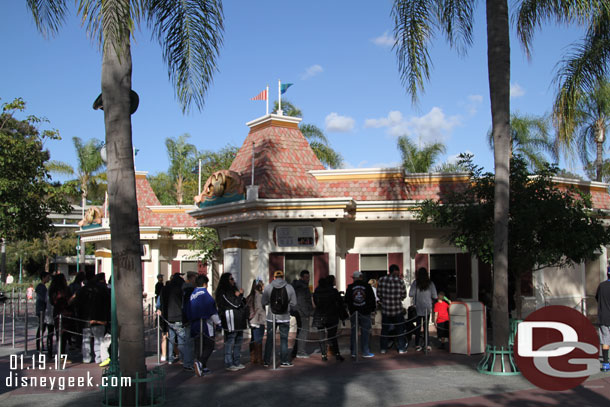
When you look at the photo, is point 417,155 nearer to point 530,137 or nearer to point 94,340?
point 530,137

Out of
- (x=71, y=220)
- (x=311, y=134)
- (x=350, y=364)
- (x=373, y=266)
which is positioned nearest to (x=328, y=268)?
(x=373, y=266)

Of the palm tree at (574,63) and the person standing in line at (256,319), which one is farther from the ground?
the palm tree at (574,63)

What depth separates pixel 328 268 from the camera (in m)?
17.3

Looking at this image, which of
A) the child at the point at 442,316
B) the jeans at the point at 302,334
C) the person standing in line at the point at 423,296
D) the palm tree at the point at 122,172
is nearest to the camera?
the palm tree at the point at 122,172

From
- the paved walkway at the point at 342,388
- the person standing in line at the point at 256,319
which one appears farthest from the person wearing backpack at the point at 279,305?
the paved walkway at the point at 342,388

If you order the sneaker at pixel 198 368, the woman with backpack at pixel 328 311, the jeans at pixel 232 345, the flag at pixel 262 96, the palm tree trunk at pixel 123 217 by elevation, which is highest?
the flag at pixel 262 96

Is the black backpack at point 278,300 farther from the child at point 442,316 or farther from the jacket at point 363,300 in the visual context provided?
the child at point 442,316

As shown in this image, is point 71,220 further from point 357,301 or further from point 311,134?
point 357,301

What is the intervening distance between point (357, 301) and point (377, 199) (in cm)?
607

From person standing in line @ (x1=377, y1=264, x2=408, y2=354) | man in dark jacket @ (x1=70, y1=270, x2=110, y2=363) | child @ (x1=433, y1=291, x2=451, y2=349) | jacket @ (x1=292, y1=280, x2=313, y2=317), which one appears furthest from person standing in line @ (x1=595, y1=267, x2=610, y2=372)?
man in dark jacket @ (x1=70, y1=270, x2=110, y2=363)

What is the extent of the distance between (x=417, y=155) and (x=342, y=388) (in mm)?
30518

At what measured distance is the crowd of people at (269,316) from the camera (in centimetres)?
1122

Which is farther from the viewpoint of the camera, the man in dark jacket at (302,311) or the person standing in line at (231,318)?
the man in dark jacket at (302,311)

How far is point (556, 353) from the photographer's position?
10.7 m
